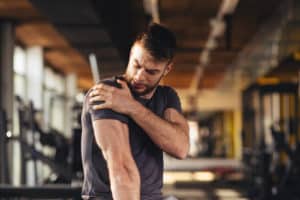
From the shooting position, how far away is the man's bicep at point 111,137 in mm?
1745

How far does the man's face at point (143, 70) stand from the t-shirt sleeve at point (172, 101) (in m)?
0.14

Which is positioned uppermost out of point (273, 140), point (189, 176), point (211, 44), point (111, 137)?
point (211, 44)

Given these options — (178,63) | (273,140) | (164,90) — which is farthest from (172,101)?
(178,63)

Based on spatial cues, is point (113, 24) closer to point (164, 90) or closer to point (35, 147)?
point (35, 147)

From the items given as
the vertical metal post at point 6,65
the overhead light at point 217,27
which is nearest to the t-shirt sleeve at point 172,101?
the vertical metal post at point 6,65

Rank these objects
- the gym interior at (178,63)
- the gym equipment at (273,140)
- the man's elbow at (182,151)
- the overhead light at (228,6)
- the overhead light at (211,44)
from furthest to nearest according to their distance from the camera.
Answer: the overhead light at (211,44)
the overhead light at (228,6)
the gym equipment at (273,140)
the gym interior at (178,63)
the man's elbow at (182,151)

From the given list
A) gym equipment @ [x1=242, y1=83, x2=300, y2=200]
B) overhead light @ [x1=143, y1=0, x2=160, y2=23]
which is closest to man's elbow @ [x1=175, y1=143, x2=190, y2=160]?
gym equipment @ [x1=242, y1=83, x2=300, y2=200]

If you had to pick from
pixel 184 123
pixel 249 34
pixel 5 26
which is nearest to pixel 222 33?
pixel 249 34

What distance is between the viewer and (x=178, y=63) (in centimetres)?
1641

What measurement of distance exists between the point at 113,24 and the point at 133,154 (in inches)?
315

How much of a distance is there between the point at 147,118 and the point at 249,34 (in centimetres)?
1083

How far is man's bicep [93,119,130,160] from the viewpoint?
175cm

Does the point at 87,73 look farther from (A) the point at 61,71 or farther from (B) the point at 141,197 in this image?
(B) the point at 141,197

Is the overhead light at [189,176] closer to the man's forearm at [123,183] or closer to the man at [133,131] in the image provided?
the man at [133,131]
